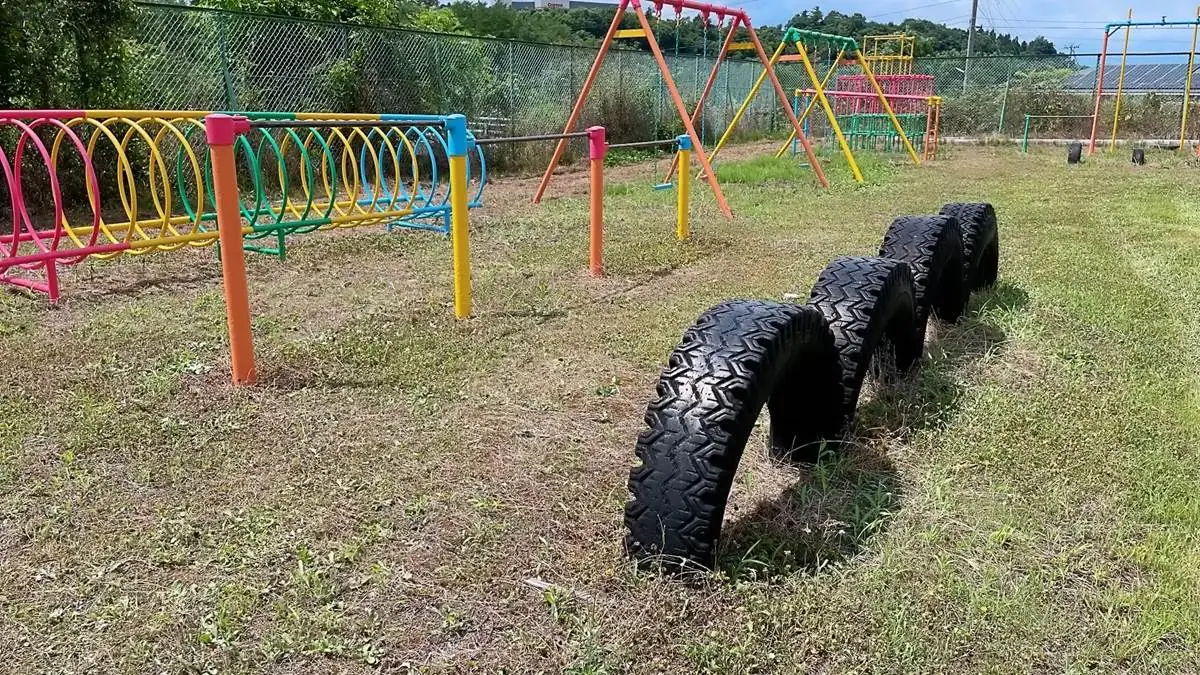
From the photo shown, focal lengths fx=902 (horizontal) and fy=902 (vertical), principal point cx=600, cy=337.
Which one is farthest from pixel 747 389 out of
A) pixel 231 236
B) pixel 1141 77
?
pixel 1141 77

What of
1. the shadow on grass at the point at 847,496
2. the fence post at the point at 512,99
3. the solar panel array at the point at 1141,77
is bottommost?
the shadow on grass at the point at 847,496

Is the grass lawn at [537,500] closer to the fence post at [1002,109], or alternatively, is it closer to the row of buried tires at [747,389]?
the row of buried tires at [747,389]

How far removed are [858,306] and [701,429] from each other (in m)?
1.24

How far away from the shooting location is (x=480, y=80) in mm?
14320

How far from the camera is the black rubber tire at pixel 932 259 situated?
422cm

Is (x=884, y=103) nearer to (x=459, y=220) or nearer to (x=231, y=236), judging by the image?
(x=459, y=220)

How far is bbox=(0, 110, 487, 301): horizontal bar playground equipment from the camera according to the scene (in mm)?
5449

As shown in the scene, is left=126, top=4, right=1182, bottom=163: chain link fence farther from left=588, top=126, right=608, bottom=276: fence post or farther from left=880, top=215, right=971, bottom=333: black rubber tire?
left=880, top=215, right=971, bottom=333: black rubber tire

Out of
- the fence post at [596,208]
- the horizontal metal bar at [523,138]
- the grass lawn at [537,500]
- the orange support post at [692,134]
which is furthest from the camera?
the orange support post at [692,134]

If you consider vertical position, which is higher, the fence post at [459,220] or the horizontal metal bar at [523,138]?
the horizontal metal bar at [523,138]

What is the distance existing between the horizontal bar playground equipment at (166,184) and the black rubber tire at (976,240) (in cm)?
350

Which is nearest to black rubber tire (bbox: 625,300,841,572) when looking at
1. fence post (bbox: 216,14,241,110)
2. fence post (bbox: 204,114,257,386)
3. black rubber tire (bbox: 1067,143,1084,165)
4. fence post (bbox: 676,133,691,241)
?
fence post (bbox: 204,114,257,386)

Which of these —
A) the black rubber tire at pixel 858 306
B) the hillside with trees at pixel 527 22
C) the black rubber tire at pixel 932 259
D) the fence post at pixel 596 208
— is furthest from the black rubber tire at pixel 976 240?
the hillside with trees at pixel 527 22

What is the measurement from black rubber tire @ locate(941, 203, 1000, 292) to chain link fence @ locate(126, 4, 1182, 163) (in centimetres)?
801
